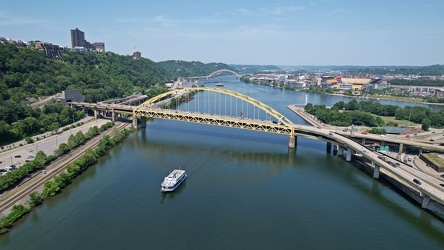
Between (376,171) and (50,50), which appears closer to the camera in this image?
(376,171)

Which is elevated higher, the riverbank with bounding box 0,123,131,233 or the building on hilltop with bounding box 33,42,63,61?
the building on hilltop with bounding box 33,42,63,61

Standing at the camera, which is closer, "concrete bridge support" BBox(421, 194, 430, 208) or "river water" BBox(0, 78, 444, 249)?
"river water" BBox(0, 78, 444, 249)

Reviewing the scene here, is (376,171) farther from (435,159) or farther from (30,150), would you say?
(30,150)

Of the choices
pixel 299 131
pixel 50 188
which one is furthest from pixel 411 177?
pixel 50 188

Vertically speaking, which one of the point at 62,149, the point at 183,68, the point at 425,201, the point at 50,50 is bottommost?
the point at 425,201

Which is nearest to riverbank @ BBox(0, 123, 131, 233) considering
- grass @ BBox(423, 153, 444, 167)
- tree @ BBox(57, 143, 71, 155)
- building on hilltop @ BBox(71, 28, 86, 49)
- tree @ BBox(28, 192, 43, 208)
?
tree @ BBox(28, 192, 43, 208)

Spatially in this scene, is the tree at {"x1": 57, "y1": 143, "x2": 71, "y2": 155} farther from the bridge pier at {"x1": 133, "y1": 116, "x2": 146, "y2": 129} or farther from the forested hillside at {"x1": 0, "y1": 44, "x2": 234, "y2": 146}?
the bridge pier at {"x1": 133, "y1": 116, "x2": 146, "y2": 129}
